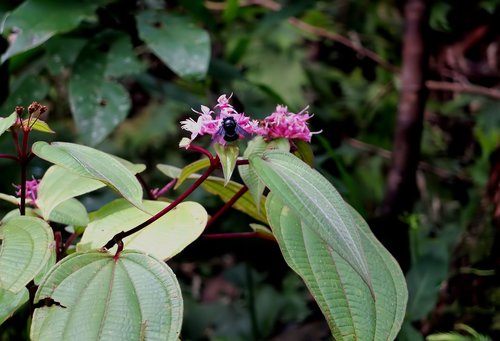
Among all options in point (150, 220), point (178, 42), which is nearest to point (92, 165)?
point (150, 220)

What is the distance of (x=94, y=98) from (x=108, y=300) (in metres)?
0.64

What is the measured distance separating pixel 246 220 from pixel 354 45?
0.43m

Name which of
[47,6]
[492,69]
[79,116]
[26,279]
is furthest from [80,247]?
[492,69]

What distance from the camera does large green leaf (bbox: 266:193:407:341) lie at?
46 cm

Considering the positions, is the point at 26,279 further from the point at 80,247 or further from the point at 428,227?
the point at 428,227

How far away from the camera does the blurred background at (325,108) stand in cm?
95

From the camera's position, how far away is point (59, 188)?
0.56 meters

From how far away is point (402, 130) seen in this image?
106 cm

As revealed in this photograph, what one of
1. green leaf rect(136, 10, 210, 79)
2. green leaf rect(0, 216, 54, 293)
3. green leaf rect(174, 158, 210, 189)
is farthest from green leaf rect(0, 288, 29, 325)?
green leaf rect(136, 10, 210, 79)

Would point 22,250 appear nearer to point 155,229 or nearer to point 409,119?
point 155,229

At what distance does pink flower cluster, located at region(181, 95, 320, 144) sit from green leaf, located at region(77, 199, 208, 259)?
7cm

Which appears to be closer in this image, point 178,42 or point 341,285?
point 341,285

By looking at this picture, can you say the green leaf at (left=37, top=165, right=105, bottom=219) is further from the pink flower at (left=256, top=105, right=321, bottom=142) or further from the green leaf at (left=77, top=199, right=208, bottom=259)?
the pink flower at (left=256, top=105, right=321, bottom=142)

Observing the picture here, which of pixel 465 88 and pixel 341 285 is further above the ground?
pixel 341 285
